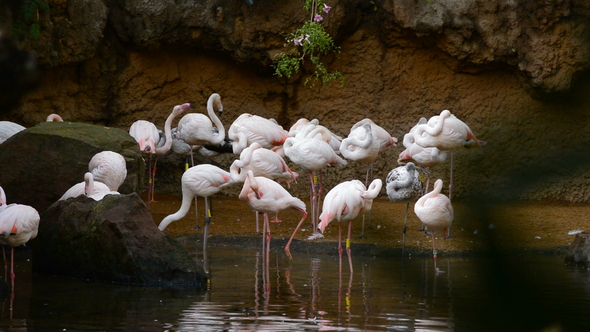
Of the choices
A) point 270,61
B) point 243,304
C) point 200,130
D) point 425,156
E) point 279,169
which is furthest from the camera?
point 270,61

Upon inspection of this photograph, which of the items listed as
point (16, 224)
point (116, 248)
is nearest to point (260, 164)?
point (116, 248)

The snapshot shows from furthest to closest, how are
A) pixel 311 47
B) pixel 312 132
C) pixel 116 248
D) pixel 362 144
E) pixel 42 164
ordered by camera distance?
pixel 311 47 < pixel 312 132 < pixel 362 144 < pixel 42 164 < pixel 116 248

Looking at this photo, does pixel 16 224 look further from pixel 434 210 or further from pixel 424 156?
pixel 424 156

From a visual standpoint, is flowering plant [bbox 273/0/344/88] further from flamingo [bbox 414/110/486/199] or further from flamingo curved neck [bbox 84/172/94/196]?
flamingo curved neck [bbox 84/172/94/196]

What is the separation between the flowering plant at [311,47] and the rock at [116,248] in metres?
4.73

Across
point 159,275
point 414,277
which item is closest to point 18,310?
point 159,275

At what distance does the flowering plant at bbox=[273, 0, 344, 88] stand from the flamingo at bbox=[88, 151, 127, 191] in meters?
3.36

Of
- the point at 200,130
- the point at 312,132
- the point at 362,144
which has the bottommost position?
the point at 362,144

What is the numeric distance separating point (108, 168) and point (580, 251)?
168 inches

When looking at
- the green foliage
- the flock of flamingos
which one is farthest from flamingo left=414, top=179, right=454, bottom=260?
the green foliage

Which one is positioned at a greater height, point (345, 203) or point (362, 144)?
point (362, 144)

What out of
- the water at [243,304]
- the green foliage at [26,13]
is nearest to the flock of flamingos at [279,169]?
the water at [243,304]

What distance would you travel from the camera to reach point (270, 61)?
10367 mm

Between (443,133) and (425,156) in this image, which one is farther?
(425,156)
